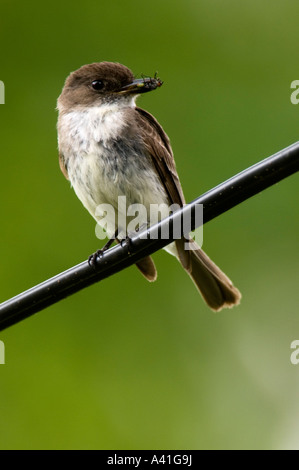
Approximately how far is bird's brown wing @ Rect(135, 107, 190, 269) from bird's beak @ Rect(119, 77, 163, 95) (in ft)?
0.40

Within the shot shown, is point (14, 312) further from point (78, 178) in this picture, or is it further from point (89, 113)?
point (89, 113)

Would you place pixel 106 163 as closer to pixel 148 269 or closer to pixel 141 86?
pixel 141 86

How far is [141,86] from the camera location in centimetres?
430

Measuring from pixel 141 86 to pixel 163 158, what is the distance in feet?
1.36

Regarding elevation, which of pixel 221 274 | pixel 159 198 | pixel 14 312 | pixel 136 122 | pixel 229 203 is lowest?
pixel 14 312

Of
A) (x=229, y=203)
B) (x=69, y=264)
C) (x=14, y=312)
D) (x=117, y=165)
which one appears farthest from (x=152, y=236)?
(x=69, y=264)

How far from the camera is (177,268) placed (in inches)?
212

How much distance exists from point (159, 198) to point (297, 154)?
2.04m

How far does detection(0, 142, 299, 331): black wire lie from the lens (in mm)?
2278
